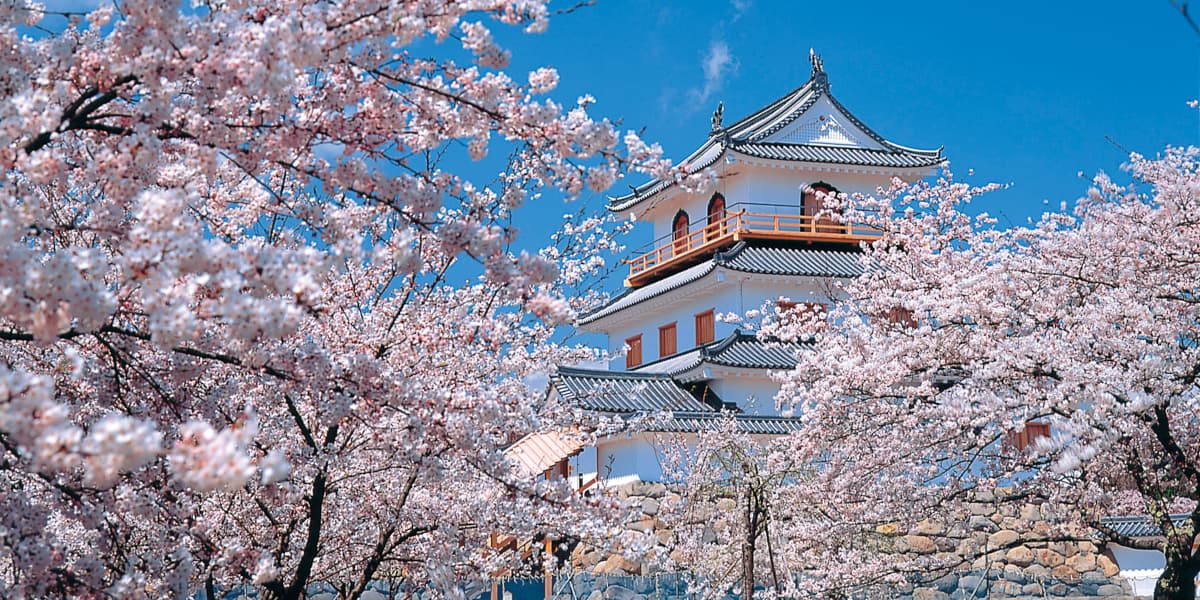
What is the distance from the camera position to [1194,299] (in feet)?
26.1

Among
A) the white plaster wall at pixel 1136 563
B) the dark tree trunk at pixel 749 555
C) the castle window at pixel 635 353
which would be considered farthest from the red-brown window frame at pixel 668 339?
the dark tree trunk at pixel 749 555

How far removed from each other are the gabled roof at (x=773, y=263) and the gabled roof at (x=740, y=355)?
1.51 meters

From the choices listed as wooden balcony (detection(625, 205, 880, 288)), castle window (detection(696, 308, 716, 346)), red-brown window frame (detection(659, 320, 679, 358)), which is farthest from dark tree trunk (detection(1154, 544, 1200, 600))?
red-brown window frame (detection(659, 320, 679, 358))

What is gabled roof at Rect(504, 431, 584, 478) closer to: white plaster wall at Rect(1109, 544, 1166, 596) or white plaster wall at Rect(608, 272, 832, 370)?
white plaster wall at Rect(608, 272, 832, 370)

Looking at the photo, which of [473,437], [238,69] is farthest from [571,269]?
[238,69]

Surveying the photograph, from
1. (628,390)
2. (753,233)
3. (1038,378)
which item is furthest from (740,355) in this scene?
(1038,378)

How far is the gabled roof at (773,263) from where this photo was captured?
23.6 metres

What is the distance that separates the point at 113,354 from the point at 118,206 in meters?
0.76

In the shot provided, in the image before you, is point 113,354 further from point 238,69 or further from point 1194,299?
point 1194,299

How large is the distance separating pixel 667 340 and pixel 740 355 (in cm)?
404

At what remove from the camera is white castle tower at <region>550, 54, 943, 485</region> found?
71.7 feet

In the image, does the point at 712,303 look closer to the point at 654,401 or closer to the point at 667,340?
the point at 667,340

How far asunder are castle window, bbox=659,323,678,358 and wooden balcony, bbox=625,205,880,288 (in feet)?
4.70

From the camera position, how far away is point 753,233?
976 inches
